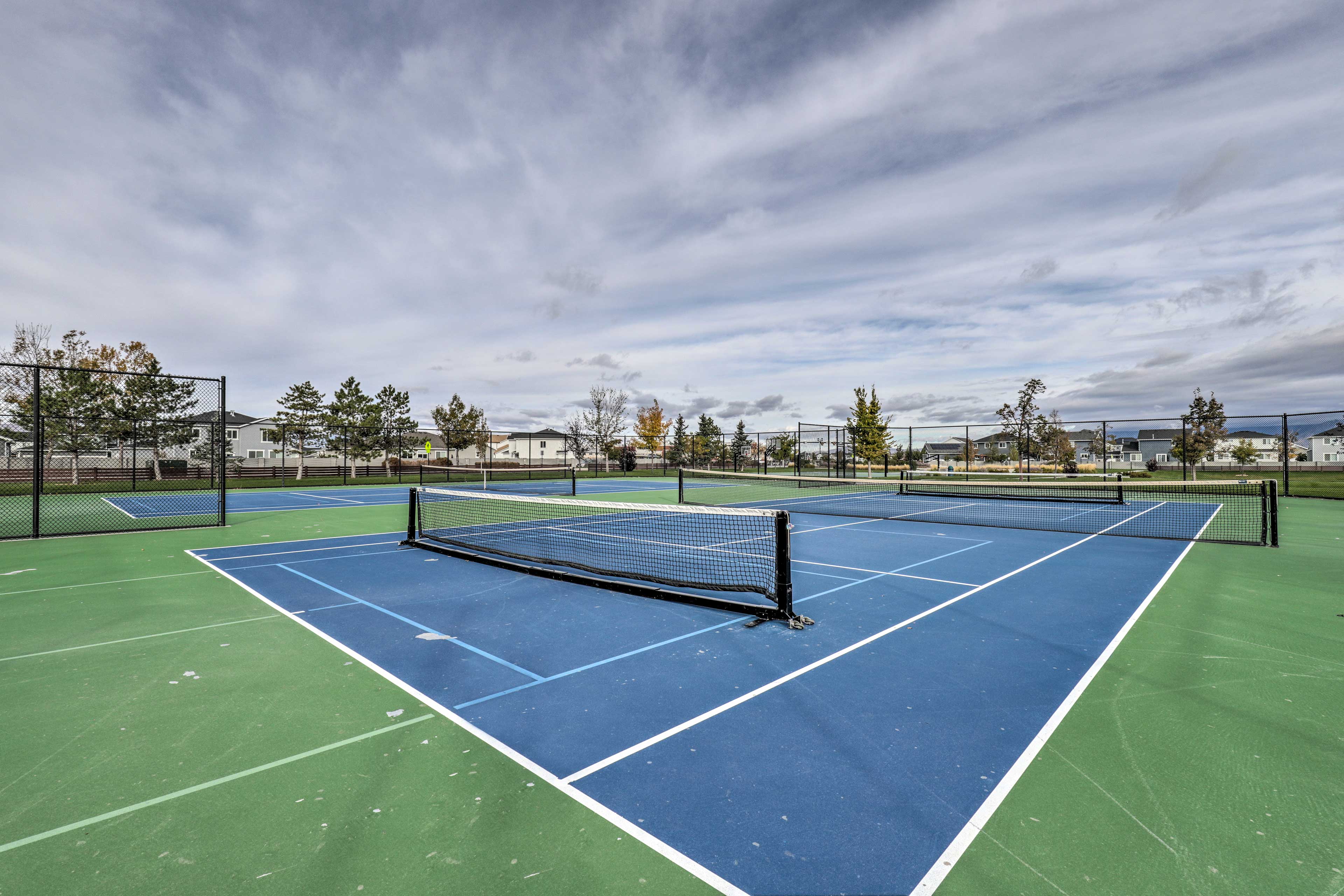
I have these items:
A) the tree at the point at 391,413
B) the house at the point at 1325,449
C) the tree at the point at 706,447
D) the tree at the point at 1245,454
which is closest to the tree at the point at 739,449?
the tree at the point at 706,447

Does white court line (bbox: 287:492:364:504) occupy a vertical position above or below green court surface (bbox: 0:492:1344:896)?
above

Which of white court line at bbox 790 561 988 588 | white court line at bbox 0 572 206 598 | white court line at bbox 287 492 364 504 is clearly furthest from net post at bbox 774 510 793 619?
white court line at bbox 287 492 364 504

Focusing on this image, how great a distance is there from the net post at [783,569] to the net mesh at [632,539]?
0.4 inches

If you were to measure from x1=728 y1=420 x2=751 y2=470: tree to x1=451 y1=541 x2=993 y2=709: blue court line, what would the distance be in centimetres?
3165

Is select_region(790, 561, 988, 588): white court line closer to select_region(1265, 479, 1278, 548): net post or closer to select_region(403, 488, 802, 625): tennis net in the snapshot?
select_region(403, 488, 802, 625): tennis net

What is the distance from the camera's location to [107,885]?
2.46 metres

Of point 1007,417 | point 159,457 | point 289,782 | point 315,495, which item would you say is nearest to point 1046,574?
point 289,782

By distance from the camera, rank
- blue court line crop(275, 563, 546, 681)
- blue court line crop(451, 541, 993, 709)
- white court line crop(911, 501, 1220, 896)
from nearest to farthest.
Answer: white court line crop(911, 501, 1220, 896) → blue court line crop(451, 541, 993, 709) → blue court line crop(275, 563, 546, 681)

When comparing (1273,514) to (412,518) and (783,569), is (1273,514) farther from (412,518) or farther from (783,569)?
(412,518)

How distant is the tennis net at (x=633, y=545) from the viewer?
6.68 m

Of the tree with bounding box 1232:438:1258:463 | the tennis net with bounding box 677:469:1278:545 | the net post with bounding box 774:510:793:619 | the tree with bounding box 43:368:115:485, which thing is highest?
the tree with bounding box 43:368:115:485

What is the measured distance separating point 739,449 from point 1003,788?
49.2 metres

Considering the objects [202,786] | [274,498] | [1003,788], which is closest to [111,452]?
[274,498]

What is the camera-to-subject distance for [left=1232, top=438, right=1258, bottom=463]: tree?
4903cm
